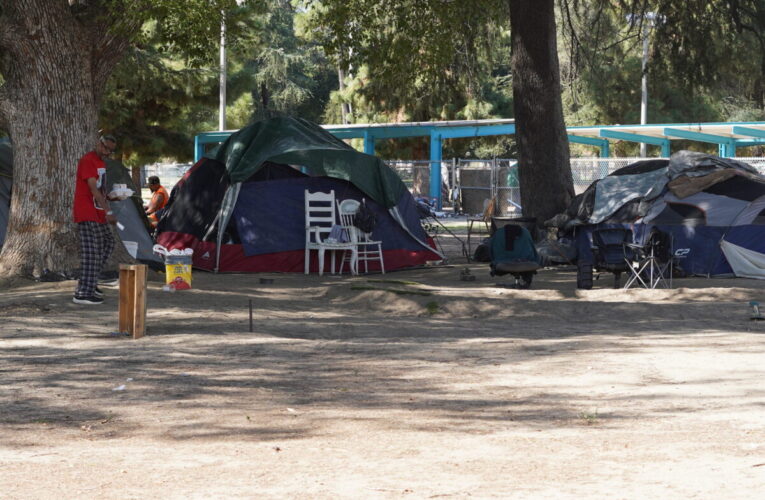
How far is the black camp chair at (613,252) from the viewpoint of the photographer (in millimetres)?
14367

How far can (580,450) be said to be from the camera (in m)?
5.80

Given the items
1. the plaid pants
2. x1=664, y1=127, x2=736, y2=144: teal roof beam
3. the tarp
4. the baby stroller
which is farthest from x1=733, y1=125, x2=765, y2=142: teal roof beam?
the plaid pants

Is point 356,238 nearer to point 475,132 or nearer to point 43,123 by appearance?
point 43,123

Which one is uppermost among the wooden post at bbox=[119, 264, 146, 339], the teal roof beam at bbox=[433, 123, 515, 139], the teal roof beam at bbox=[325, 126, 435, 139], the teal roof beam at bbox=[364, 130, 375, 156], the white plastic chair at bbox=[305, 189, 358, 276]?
the teal roof beam at bbox=[433, 123, 515, 139]

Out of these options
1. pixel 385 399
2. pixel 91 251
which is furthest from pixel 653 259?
pixel 385 399

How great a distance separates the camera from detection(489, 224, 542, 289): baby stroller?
14375mm

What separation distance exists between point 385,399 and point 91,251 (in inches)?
203

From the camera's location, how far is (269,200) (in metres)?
17.1

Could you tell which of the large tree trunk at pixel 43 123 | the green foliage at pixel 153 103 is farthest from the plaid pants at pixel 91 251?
the green foliage at pixel 153 103

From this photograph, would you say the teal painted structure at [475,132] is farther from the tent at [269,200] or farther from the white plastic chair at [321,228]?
the white plastic chair at [321,228]

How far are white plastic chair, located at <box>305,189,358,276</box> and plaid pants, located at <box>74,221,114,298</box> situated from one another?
5.37 meters

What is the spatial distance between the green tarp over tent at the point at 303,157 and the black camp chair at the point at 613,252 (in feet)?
12.5

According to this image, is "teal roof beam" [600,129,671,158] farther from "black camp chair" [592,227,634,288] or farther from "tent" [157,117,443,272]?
"black camp chair" [592,227,634,288]

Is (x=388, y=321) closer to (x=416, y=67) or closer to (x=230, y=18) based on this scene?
(x=230, y=18)
